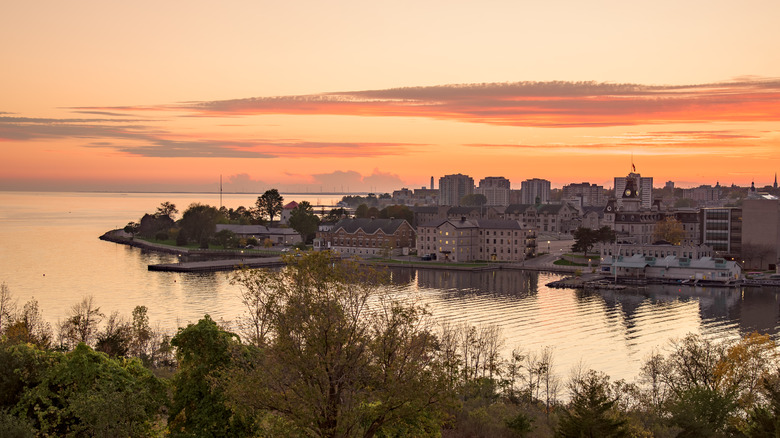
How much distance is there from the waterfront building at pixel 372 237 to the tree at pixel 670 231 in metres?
27.0

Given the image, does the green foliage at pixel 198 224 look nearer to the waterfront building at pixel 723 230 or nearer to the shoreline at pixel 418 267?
the shoreline at pixel 418 267

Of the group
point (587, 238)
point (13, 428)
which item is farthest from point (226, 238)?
point (13, 428)

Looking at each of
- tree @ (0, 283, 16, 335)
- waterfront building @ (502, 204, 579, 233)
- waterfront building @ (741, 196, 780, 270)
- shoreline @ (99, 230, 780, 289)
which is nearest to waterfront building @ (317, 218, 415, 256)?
shoreline @ (99, 230, 780, 289)

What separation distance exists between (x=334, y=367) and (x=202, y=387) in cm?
388

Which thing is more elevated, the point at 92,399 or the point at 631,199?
the point at 631,199

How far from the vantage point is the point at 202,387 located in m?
13.1

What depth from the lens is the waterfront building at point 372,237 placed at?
72438 mm

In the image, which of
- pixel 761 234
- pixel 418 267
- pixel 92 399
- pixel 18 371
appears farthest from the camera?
pixel 418 267

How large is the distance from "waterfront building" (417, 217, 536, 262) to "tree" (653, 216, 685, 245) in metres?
16.1

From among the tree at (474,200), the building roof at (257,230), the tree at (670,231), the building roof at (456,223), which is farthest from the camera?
the tree at (474,200)

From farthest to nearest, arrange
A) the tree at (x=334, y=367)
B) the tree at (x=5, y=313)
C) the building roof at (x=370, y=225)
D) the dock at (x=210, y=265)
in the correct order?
the building roof at (x=370, y=225) → the dock at (x=210, y=265) → the tree at (x=5, y=313) → the tree at (x=334, y=367)

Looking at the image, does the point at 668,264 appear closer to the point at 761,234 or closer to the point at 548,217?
the point at 761,234

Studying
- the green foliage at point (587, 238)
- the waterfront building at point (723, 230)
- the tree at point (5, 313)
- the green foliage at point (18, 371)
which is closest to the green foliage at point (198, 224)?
the green foliage at point (587, 238)

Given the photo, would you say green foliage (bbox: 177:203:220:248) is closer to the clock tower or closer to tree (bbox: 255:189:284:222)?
tree (bbox: 255:189:284:222)
